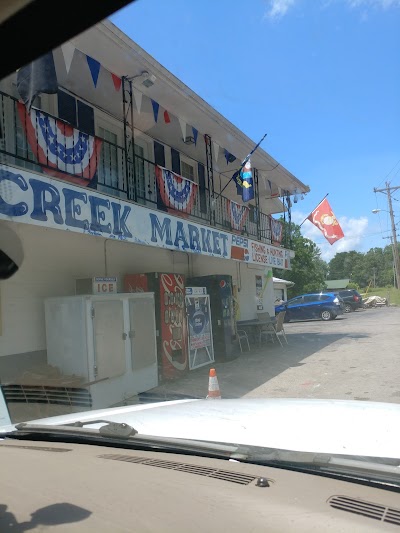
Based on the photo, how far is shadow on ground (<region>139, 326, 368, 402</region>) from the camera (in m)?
8.97

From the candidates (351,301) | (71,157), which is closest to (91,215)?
(71,157)

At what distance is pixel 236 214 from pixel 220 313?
9.99 ft

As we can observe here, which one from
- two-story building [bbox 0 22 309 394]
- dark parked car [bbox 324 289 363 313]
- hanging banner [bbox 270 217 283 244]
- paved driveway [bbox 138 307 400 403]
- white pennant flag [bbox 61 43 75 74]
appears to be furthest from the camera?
dark parked car [bbox 324 289 363 313]

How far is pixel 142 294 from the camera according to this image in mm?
9469

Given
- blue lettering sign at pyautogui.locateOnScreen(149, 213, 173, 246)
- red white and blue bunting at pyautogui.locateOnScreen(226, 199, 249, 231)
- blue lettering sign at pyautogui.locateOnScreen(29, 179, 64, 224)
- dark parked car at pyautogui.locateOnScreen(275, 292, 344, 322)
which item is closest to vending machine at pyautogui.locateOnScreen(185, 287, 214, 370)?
blue lettering sign at pyautogui.locateOnScreen(149, 213, 173, 246)

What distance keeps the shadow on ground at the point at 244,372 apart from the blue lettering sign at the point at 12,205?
406 cm

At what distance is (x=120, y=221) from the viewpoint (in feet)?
26.3

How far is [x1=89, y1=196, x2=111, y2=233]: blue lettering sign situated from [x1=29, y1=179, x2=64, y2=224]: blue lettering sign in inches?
26.9

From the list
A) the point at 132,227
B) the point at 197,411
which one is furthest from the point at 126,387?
the point at 197,411

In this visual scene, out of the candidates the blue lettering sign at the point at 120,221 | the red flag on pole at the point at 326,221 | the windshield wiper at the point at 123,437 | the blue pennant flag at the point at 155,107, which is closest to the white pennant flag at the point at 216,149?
the blue pennant flag at the point at 155,107

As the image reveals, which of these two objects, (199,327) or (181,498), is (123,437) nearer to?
(181,498)

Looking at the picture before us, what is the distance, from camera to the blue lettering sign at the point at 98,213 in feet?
24.2

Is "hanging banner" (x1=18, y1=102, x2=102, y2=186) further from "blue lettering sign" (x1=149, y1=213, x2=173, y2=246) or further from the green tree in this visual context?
the green tree

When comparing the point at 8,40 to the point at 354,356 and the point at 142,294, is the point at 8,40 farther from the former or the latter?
the point at 354,356
